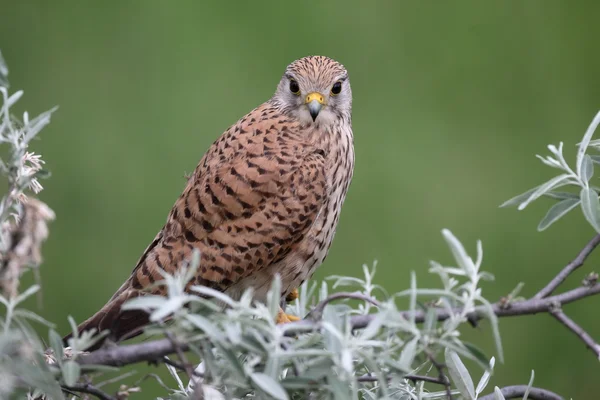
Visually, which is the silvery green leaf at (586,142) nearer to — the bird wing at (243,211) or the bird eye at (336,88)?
the bird wing at (243,211)

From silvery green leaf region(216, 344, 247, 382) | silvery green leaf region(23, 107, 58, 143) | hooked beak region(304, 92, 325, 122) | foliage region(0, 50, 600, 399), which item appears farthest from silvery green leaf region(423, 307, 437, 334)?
hooked beak region(304, 92, 325, 122)

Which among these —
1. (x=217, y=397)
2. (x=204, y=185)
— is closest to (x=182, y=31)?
(x=204, y=185)

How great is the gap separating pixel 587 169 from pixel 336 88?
90 cm

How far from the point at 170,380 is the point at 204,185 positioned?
3.44 feet

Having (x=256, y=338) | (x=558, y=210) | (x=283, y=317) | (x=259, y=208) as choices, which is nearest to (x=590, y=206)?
(x=558, y=210)

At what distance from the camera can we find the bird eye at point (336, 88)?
199 cm

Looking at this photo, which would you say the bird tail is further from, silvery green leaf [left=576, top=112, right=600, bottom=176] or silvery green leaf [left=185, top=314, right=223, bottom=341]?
silvery green leaf [left=576, top=112, right=600, bottom=176]

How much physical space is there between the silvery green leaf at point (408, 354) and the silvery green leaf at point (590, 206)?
0.28 metres

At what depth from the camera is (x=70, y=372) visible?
0.99 m

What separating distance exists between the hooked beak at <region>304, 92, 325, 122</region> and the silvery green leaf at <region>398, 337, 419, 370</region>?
37.9 inches

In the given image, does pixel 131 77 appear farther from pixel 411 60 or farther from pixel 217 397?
pixel 217 397

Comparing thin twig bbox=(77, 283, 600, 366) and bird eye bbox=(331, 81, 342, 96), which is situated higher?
bird eye bbox=(331, 81, 342, 96)

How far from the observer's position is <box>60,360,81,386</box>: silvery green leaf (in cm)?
98

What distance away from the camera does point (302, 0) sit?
337 cm
